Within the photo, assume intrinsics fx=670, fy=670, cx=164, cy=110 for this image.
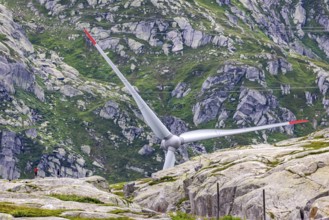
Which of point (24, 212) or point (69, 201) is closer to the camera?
point (24, 212)

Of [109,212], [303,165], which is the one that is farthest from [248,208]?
[109,212]

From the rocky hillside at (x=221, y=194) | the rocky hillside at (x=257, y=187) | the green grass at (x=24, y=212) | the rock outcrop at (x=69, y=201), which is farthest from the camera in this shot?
the rocky hillside at (x=257, y=187)

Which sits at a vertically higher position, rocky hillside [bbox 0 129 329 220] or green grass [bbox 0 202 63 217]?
rocky hillside [bbox 0 129 329 220]

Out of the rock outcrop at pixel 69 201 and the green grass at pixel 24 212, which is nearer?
the green grass at pixel 24 212

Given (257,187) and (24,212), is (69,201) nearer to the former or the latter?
(24,212)

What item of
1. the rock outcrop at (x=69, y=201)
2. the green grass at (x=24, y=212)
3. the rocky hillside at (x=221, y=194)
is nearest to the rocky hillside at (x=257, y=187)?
the rocky hillside at (x=221, y=194)

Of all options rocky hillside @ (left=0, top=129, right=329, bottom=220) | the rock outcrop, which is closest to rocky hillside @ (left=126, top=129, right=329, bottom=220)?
rocky hillside @ (left=0, top=129, right=329, bottom=220)

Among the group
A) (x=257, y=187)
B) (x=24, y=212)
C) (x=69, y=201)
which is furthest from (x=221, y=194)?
(x=24, y=212)

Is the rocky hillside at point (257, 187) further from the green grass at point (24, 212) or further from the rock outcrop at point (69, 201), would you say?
the green grass at point (24, 212)

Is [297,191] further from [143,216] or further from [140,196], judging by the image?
[140,196]

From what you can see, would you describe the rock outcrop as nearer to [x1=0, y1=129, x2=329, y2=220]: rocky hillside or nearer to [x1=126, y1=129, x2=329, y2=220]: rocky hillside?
[x1=0, y1=129, x2=329, y2=220]: rocky hillside

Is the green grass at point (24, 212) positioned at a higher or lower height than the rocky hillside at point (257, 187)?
lower
